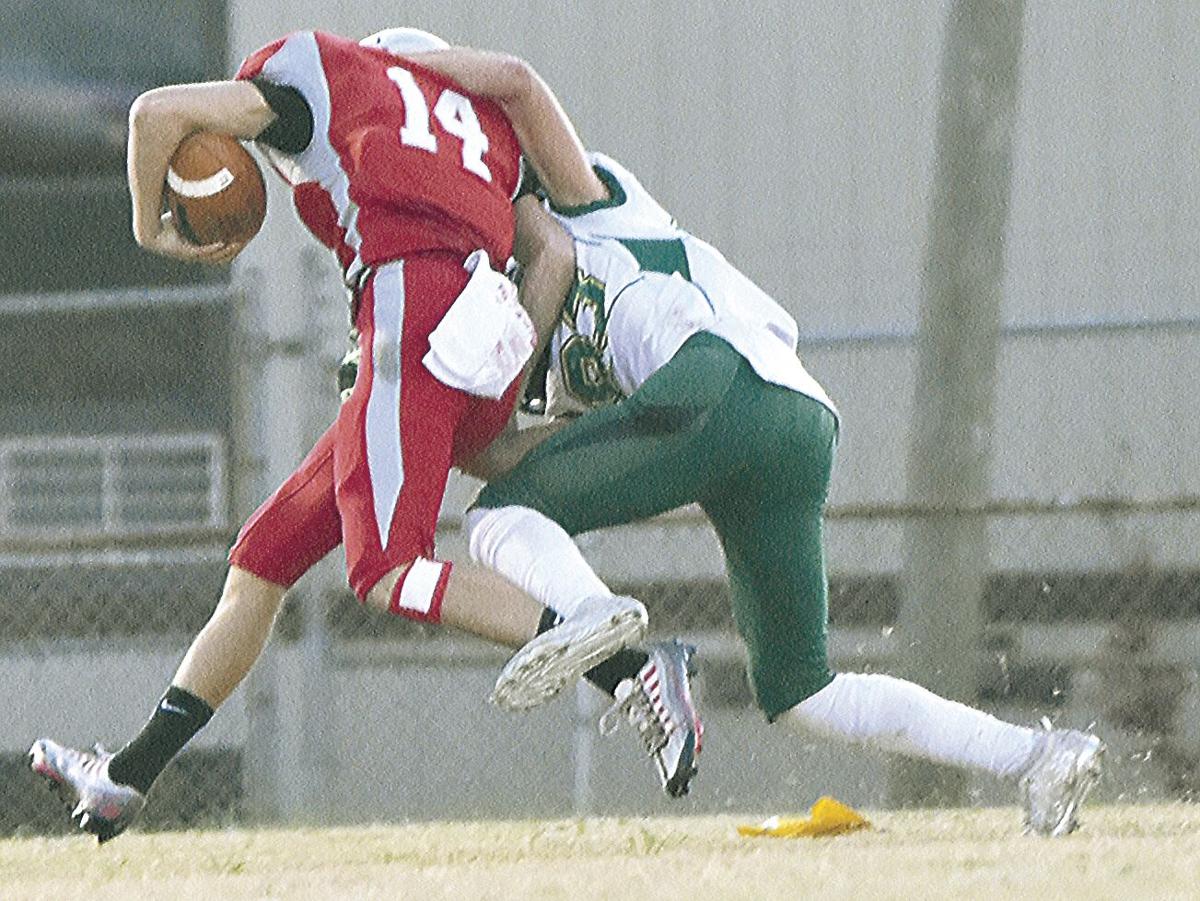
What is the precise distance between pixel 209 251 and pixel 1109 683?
173 inches

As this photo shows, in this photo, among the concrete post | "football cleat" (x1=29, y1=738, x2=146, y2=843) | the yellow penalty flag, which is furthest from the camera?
the concrete post

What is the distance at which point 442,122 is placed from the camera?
4.70 meters

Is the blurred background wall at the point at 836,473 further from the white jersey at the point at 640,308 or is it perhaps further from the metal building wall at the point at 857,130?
the white jersey at the point at 640,308

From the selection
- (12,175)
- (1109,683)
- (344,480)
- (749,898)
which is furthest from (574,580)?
(12,175)

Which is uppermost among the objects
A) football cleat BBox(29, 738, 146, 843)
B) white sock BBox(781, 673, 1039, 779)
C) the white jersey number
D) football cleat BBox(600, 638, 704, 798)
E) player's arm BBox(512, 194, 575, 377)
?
the white jersey number

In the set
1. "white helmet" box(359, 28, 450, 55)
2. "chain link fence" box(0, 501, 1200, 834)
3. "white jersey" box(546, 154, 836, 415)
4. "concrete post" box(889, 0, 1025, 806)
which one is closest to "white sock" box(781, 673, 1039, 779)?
"white jersey" box(546, 154, 836, 415)

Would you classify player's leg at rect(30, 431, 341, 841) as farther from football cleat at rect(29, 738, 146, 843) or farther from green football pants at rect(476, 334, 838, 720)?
green football pants at rect(476, 334, 838, 720)

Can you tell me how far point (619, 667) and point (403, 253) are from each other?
0.87 m

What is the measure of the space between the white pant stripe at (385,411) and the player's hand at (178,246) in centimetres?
42

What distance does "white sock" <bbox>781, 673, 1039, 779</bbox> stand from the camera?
16.3ft

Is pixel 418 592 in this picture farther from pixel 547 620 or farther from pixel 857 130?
pixel 857 130

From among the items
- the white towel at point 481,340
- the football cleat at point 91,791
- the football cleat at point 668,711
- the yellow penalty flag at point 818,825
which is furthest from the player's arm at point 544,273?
the yellow penalty flag at point 818,825

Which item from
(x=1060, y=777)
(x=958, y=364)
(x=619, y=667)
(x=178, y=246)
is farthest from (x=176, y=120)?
A: (x=958, y=364)

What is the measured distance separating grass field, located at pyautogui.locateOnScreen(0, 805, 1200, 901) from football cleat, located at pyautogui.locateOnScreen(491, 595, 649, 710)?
0.33m
